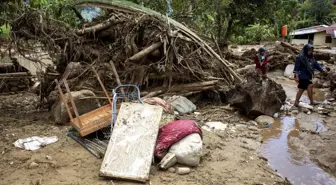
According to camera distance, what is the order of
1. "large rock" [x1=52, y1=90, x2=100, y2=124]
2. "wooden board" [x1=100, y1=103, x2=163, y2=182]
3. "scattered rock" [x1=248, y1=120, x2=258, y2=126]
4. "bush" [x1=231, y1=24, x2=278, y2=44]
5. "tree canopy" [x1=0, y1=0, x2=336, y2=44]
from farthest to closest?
"bush" [x1=231, y1=24, x2=278, y2=44]
"tree canopy" [x1=0, y1=0, x2=336, y2=44]
"scattered rock" [x1=248, y1=120, x2=258, y2=126]
"large rock" [x1=52, y1=90, x2=100, y2=124]
"wooden board" [x1=100, y1=103, x2=163, y2=182]

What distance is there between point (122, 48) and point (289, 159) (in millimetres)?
4219

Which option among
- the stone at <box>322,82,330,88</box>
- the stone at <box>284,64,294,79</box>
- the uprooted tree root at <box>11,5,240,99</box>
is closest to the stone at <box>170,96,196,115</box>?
the uprooted tree root at <box>11,5,240,99</box>

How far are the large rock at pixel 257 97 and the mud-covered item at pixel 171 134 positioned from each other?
2.60 meters

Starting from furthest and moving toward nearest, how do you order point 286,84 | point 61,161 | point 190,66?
point 286,84 → point 190,66 → point 61,161

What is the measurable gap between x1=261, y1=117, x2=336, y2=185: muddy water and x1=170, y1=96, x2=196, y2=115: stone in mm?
1695

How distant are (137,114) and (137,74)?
7.91ft

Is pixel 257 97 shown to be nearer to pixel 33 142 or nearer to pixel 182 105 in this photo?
pixel 182 105

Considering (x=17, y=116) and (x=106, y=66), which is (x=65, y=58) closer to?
(x=106, y=66)

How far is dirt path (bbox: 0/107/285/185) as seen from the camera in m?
3.81

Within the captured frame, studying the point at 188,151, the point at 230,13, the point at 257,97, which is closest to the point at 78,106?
the point at 188,151

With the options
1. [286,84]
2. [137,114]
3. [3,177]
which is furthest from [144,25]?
[286,84]

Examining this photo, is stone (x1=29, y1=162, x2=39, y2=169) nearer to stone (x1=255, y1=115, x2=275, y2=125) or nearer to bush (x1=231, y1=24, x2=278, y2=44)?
stone (x1=255, y1=115, x2=275, y2=125)

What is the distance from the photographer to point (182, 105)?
21.9 ft

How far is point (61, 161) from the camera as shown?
13.9 ft
